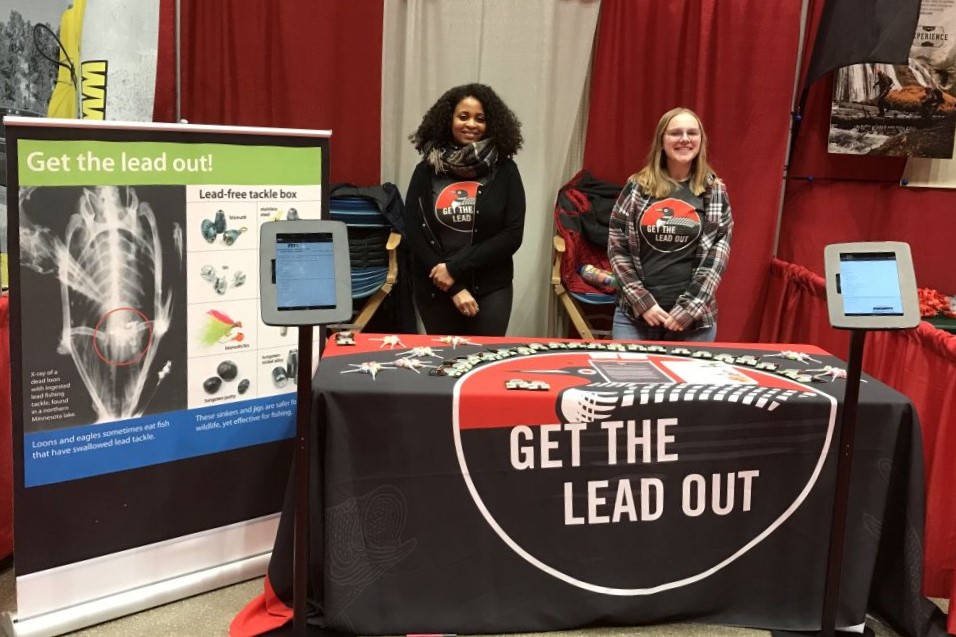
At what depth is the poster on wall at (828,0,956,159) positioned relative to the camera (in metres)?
3.58

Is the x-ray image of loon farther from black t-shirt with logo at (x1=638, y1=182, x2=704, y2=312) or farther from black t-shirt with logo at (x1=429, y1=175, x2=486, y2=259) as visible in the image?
black t-shirt with logo at (x1=638, y1=182, x2=704, y2=312)

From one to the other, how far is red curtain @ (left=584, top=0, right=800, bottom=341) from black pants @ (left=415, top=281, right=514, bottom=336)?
4.19 ft

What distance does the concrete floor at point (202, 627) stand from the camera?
76.0 inches

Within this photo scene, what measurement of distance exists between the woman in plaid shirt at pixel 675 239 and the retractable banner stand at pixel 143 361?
41.3 inches

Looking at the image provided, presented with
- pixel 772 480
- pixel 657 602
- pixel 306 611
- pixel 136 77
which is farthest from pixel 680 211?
pixel 136 77


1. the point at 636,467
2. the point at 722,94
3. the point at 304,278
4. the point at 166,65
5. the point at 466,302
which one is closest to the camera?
the point at 304,278

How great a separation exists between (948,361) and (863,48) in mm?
1754

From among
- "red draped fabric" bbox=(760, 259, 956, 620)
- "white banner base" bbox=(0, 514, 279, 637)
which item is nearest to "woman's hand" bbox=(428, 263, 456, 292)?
"white banner base" bbox=(0, 514, 279, 637)

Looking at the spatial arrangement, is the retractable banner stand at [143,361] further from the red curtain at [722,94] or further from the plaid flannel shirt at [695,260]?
the red curtain at [722,94]

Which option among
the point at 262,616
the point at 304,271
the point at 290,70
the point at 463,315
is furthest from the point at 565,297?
the point at 304,271

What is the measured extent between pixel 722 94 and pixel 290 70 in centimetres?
200

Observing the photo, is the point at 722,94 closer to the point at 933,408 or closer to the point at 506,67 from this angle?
the point at 506,67

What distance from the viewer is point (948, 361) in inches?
84.1

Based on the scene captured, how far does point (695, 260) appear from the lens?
263cm
